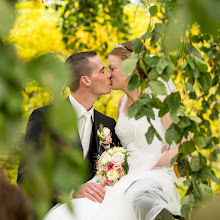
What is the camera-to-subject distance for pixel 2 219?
2.81 ft

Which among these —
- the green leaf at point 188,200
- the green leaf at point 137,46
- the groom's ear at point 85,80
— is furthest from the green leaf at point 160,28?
the groom's ear at point 85,80

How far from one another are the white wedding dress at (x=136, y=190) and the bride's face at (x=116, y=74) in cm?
34

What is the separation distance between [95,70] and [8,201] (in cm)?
231

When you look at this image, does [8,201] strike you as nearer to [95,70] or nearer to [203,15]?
[203,15]

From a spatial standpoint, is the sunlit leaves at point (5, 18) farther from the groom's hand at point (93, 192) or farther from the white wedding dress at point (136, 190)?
the groom's hand at point (93, 192)

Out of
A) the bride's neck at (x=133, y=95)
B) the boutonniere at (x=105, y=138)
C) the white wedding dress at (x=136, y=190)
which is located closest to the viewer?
the white wedding dress at (x=136, y=190)

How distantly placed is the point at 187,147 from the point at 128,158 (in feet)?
4.59

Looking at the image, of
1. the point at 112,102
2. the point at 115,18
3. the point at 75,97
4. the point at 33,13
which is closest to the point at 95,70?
the point at 75,97

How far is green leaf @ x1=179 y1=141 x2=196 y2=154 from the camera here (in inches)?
66.6

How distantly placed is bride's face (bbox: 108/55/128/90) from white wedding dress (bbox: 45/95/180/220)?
A: 0.34m

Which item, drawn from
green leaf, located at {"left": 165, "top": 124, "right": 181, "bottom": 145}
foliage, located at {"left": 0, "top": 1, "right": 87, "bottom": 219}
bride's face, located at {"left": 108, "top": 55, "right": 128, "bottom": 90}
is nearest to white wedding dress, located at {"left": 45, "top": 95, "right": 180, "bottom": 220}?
bride's face, located at {"left": 108, "top": 55, "right": 128, "bottom": 90}

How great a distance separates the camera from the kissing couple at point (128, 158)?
2.47 meters

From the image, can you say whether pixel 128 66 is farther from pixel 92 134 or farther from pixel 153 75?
pixel 92 134

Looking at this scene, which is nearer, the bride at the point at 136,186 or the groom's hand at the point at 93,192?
the bride at the point at 136,186
